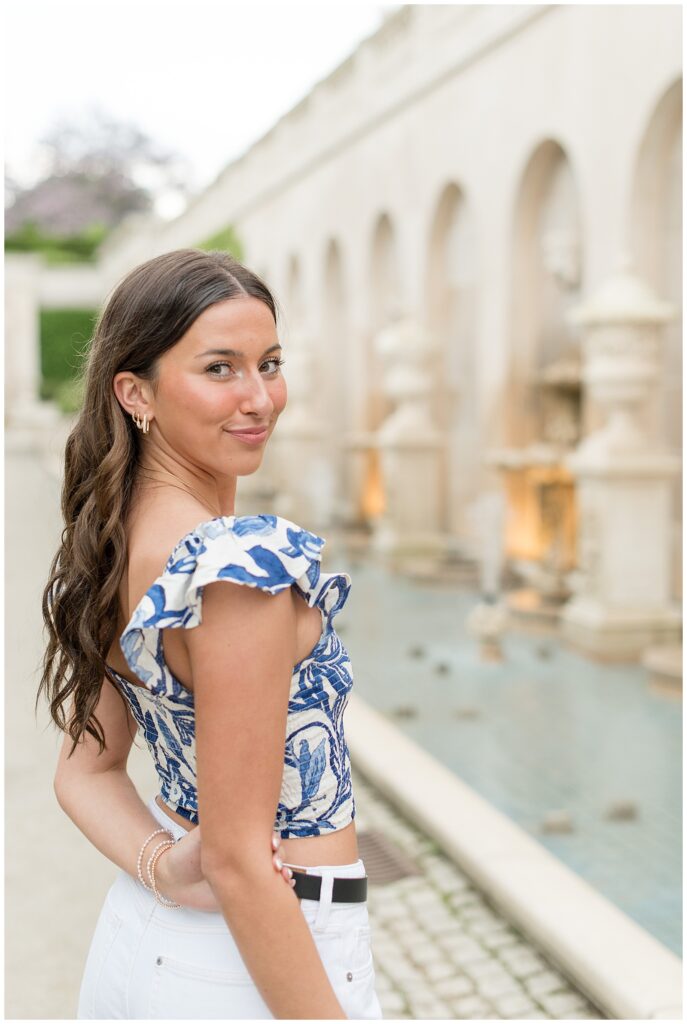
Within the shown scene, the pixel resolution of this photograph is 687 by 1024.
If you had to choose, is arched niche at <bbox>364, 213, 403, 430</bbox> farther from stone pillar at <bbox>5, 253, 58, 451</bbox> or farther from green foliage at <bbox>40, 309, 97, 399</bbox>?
green foliage at <bbox>40, 309, 97, 399</bbox>

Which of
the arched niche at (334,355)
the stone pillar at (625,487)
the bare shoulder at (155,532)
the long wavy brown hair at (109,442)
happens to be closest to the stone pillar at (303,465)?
the arched niche at (334,355)

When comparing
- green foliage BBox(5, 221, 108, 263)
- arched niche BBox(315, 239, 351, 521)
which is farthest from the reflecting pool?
green foliage BBox(5, 221, 108, 263)

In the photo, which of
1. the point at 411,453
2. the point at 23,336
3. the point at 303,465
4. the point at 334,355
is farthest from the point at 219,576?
the point at 23,336

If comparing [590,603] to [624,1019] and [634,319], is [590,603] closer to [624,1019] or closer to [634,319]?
[634,319]

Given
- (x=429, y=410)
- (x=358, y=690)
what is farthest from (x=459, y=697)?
(x=429, y=410)

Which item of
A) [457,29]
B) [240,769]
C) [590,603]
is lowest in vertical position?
[590,603]

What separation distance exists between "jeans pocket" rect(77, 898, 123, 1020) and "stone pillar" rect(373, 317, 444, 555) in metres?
10.8

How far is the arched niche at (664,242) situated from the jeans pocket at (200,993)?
24.3 feet

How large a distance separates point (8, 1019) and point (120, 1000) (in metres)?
1.93

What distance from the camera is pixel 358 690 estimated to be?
694 centimetres

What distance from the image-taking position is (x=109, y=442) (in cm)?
151

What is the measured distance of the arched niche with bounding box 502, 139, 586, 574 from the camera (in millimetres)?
9797

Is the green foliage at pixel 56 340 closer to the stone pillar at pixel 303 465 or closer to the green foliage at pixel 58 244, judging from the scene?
the green foliage at pixel 58 244

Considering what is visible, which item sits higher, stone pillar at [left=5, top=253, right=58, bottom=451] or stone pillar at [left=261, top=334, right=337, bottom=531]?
stone pillar at [left=5, top=253, right=58, bottom=451]
